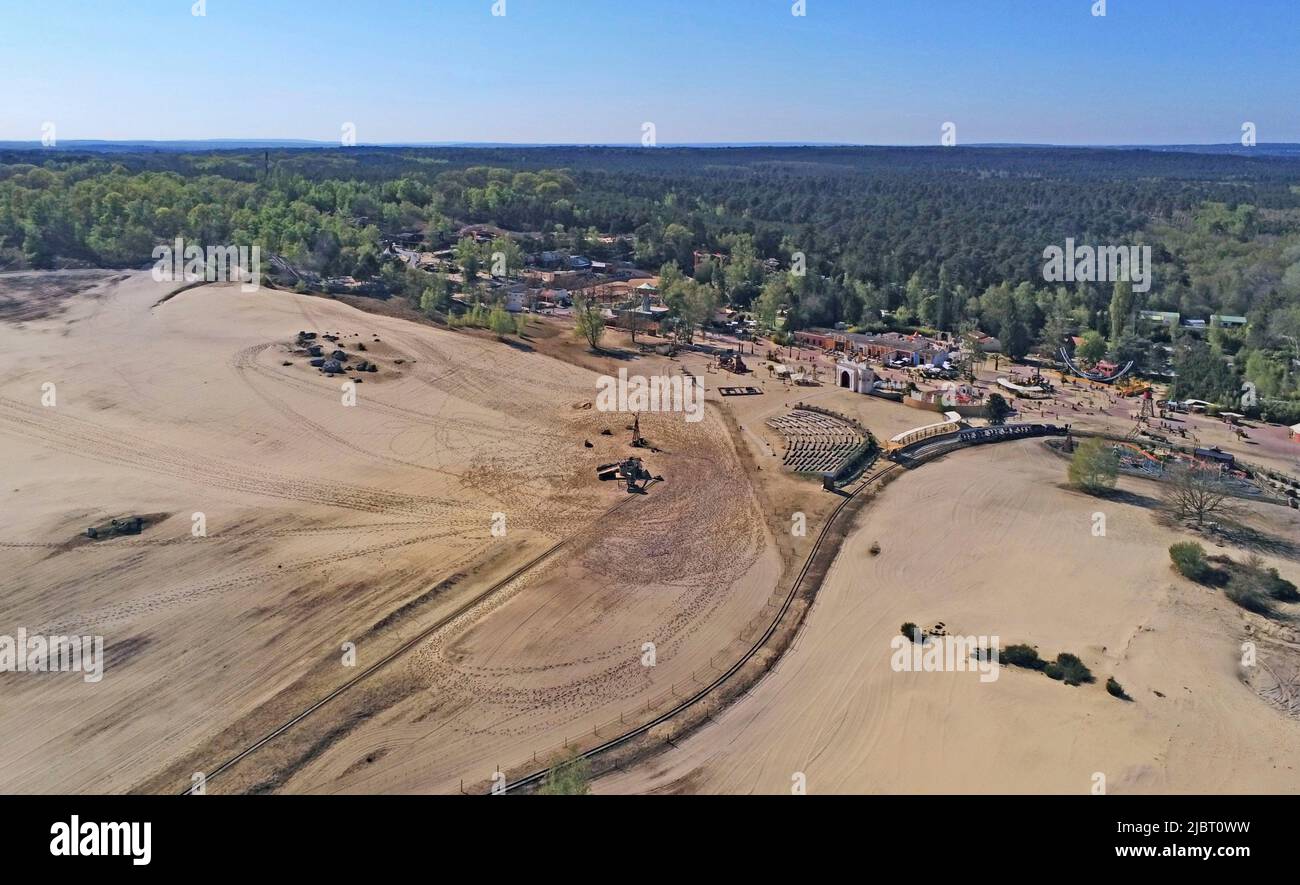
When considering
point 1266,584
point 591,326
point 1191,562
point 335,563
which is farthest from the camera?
point 591,326

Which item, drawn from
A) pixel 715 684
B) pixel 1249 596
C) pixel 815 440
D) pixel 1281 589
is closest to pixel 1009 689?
pixel 715 684

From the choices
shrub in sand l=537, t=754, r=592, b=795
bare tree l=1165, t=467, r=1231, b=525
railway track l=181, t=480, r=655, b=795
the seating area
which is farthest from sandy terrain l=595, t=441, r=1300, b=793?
railway track l=181, t=480, r=655, b=795

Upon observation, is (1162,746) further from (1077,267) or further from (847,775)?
(1077,267)

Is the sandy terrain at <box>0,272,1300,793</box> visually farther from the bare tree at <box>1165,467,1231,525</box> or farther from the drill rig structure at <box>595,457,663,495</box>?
the bare tree at <box>1165,467,1231,525</box>

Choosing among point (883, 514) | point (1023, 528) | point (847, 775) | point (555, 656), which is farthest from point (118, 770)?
point (1023, 528)

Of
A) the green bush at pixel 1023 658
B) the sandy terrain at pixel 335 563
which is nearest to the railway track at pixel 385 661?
the sandy terrain at pixel 335 563

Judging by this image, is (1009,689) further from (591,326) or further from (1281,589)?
(591,326)
